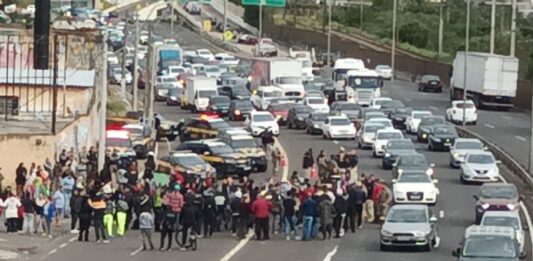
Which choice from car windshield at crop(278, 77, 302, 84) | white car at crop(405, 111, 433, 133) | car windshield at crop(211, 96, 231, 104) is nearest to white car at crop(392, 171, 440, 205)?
white car at crop(405, 111, 433, 133)

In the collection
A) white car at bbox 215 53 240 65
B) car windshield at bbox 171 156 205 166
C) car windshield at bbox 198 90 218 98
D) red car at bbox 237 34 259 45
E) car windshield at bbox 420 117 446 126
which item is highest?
red car at bbox 237 34 259 45

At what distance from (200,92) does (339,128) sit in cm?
1747

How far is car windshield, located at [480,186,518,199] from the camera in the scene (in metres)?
41.6

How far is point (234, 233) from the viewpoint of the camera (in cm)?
3781

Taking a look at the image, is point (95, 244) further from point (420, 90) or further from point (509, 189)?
point (420, 90)

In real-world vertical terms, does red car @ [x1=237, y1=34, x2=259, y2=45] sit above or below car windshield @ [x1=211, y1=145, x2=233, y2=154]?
above

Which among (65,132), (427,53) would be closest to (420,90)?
(427,53)

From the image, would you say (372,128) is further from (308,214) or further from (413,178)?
(308,214)

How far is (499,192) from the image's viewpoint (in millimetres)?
41812

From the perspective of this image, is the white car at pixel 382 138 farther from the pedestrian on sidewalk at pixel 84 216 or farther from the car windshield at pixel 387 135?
the pedestrian on sidewalk at pixel 84 216

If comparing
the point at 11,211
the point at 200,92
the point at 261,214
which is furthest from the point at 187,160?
the point at 200,92

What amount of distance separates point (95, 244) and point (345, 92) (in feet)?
175

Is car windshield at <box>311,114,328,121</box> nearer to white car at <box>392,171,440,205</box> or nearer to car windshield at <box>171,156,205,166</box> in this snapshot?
car windshield at <box>171,156,205,166</box>

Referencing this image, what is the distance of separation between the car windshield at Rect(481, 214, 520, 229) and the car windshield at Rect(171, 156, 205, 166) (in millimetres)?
15428
